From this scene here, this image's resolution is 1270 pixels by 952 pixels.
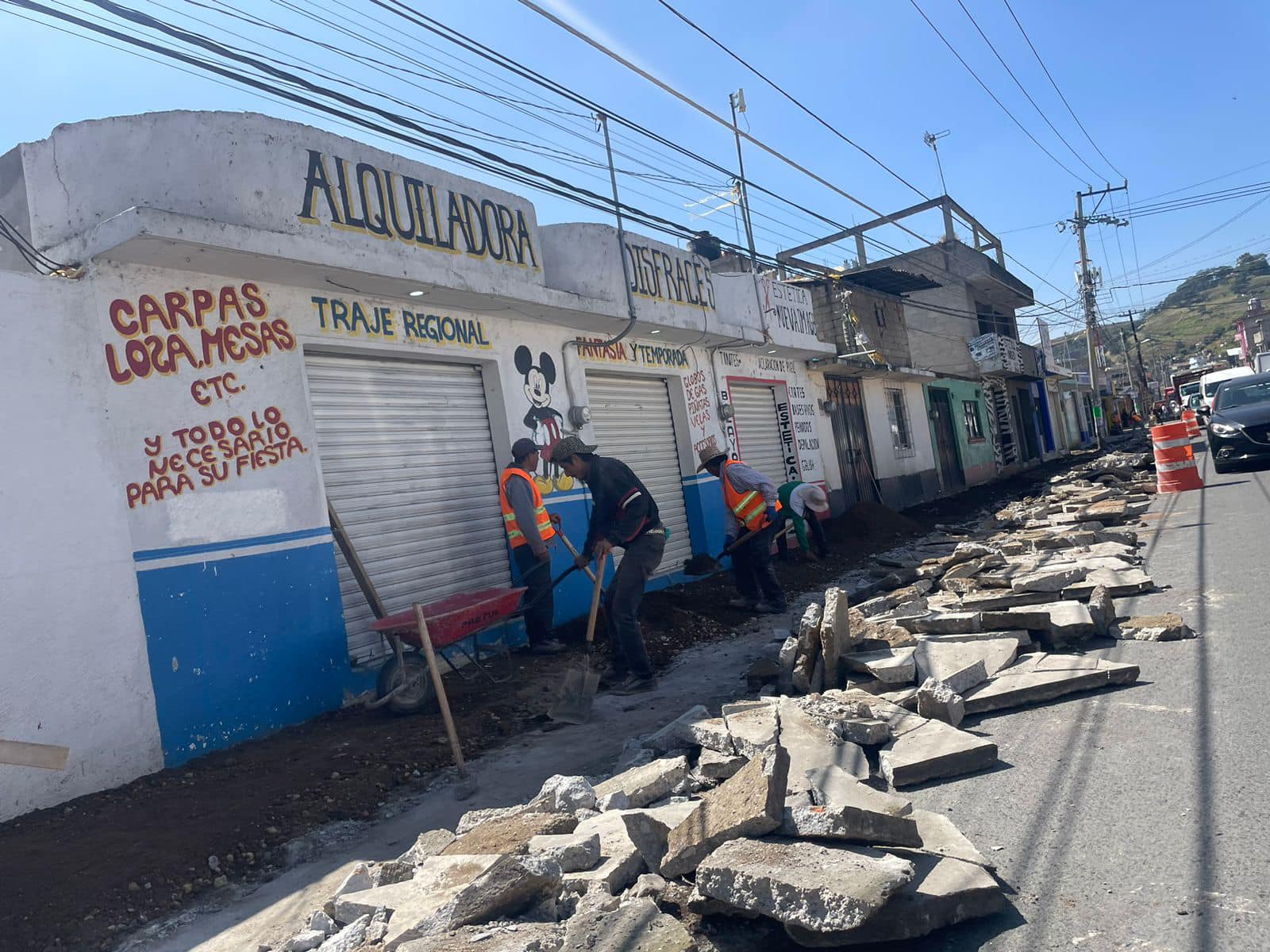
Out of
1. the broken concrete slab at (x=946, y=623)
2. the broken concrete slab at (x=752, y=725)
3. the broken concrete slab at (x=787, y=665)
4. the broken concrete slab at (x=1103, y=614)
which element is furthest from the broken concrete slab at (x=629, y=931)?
the broken concrete slab at (x=1103, y=614)

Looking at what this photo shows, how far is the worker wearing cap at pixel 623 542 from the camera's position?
22.6ft

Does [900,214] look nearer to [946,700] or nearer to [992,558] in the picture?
[992,558]

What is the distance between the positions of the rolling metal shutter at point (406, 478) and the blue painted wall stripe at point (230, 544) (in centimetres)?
57

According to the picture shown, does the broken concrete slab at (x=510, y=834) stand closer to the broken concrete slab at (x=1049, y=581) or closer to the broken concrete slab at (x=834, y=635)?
the broken concrete slab at (x=834, y=635)

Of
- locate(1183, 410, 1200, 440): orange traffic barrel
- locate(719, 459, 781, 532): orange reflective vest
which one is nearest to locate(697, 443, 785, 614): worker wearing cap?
locate(719, 459, 781, 532): orange reflective vest

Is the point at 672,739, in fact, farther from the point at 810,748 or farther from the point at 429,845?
the point at 429,845

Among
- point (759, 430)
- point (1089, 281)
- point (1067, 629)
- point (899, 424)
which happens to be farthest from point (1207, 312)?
point (1067, 629)

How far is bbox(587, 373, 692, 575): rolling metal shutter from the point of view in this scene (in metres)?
11.1

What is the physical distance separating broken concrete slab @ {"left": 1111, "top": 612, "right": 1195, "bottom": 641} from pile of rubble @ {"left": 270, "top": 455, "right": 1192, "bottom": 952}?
2 cm

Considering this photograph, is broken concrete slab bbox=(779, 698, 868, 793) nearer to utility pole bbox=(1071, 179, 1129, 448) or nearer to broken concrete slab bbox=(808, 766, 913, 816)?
broken concrete slab bbox=(808, 766, 913, 816)

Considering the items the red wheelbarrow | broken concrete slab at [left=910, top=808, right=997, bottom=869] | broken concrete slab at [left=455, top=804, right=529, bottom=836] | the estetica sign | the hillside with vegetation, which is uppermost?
the hillside with vegetation

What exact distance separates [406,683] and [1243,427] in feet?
49.6

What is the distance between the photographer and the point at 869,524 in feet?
51.3

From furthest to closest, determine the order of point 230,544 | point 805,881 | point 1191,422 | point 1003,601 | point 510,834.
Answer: point 1191,422
point 1003,601
point 230,544
point 510,834
point 805,881
